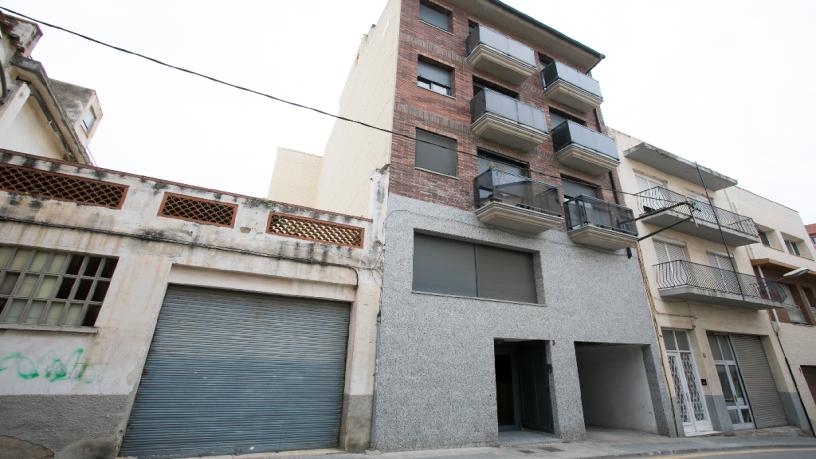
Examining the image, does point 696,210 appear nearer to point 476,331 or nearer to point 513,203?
point 513,203

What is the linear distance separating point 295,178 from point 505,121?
1190cm

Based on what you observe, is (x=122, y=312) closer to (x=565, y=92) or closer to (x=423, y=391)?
(x=423, y=391)

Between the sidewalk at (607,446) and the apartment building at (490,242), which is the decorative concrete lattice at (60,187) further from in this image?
the sidewalk at (607,446)

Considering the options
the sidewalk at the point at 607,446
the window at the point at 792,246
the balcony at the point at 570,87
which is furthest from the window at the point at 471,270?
the window at the point at 792,246

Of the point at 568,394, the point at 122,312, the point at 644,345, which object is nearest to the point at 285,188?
the point at 122,312

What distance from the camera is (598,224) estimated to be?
1144 centimetres

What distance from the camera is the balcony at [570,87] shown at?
13633 millimetres

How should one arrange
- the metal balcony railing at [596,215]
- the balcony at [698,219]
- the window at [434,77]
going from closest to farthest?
the metal balcony railing at [596,215] < the window at [434,77] < the balcony at [698,219]

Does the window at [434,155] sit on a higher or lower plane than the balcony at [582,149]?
lower

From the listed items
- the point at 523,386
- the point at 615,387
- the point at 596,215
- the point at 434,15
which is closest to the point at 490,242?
the point at 596,215

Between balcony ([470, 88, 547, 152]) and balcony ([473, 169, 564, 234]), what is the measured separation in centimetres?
171

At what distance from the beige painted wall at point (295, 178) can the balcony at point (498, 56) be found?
33.6 feet

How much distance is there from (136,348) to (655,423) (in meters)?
13.1

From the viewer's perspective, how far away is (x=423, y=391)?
7660 mm
